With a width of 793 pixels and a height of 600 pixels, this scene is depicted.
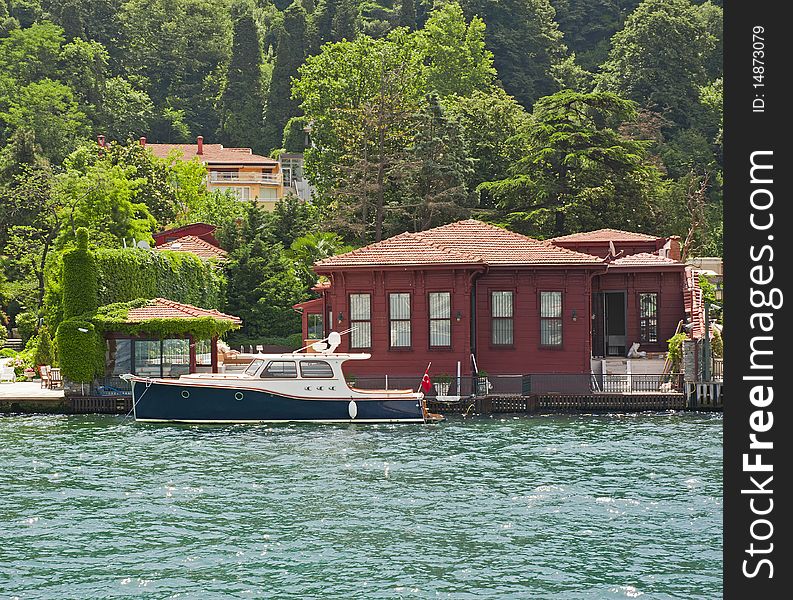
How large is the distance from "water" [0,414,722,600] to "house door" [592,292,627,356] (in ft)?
39.1

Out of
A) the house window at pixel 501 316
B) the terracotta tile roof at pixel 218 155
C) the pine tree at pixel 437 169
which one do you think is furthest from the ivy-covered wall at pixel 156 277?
the terracotta tile roof at pixel 218 155

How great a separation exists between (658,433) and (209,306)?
3079 centimetres

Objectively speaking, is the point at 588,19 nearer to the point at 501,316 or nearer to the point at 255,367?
the point at 501,316

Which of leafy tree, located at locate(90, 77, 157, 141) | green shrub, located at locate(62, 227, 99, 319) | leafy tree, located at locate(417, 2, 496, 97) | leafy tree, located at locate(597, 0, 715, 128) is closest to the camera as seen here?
green shrub, located at locate(62, 227, 99, 319)

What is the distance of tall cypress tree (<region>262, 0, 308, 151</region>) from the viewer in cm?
12388

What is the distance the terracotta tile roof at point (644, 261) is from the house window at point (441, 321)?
8.87 metres

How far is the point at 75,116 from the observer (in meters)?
113

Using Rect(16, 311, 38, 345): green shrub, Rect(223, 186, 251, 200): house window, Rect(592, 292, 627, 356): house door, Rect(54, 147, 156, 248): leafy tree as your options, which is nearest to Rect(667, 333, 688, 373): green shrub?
Rect(592, 292, 627, 356): house door

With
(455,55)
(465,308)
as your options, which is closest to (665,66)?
(455,55)

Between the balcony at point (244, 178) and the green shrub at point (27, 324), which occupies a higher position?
the balcony at point (244, 178)

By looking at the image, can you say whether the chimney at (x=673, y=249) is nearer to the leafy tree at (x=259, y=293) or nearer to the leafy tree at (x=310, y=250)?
the leafy tree at (x=310, y=250)

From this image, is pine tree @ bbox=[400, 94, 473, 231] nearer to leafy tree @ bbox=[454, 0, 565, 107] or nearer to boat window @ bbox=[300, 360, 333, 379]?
boat window @ bbox=[300, 360, 333, 379]

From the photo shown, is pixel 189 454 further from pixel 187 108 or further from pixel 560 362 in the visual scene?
pixel 187 108

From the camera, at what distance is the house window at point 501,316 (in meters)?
45.6
